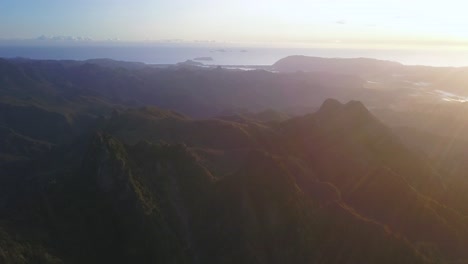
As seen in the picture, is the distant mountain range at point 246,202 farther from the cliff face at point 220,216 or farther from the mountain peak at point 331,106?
the mountain peak at point 331,106

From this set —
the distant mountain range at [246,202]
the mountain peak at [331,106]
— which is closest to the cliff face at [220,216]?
the distant mountain range at [246,202]

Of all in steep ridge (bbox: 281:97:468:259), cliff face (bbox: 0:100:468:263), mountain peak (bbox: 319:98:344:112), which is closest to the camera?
cliff face (bbox: 0:100:468:263)

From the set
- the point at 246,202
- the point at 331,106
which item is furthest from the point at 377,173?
the point at 331,106

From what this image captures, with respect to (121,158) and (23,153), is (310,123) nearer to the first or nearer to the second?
(121,158)

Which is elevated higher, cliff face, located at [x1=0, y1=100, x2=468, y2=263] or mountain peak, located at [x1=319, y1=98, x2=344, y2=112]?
mountain peak, located at [x1=319, y1=98, x2=344, y2=112]

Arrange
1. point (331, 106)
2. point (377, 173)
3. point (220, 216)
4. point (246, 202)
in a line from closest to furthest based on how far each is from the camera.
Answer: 1. point (246, 202)
2. point (220, 216)
3. point (377, 173)
4. point (331, 106)

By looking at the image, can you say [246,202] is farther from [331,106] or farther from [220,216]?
[331,106]

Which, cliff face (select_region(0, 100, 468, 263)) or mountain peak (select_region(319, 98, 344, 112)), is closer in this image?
cliff face (select_region(0, 100, 468, 263))

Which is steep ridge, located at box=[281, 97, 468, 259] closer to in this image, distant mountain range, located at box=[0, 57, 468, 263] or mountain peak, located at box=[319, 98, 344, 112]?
mountain peak, located at box=[319, 98, 344, 112]

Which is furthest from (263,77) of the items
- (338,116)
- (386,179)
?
(386,179)

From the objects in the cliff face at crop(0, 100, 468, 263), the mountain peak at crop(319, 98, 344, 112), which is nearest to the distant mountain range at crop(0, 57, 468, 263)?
the cliff face at crop(0, 100, 468, 263)

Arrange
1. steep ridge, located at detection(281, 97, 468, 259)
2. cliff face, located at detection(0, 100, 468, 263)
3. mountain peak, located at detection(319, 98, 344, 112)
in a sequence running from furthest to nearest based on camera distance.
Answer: mountain peak, located at detection(319, 98, 344, 112), steep ridge, located at detection(281, 97, 468, 259), cliff face, located at detection(0, 100, 468, 263)
